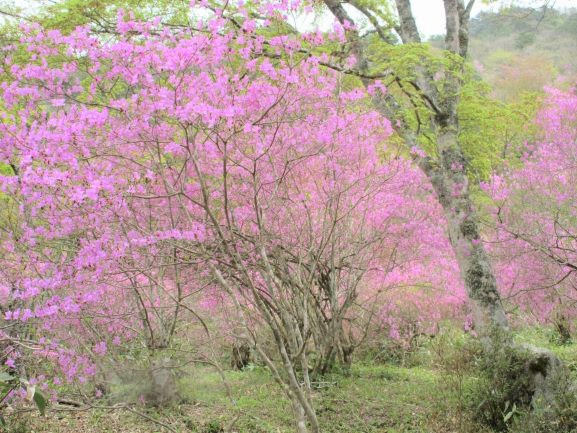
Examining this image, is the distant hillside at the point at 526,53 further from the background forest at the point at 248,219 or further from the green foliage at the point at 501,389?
the green foliage at the point at 501,389

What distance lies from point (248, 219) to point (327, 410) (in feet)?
8.28

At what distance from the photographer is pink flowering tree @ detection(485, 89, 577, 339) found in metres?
9.75

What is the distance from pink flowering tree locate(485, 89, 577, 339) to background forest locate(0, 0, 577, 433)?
82 millimetres

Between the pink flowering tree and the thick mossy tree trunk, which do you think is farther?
the pink flowering tree

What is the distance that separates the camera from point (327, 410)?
257 inches

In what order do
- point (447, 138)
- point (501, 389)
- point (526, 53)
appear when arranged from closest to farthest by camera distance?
point (501, 389)
point (447, 138)
point (526, 53)

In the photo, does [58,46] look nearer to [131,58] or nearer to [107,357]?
[131,58]

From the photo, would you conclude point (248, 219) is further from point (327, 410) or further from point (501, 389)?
point (501, 389)

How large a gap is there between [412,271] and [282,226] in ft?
15.7

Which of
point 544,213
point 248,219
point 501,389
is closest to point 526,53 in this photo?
point 544,213

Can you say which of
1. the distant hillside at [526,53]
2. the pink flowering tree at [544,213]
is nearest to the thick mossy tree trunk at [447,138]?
the pink flowering tree at [544,213]

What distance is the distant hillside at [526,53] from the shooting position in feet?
106

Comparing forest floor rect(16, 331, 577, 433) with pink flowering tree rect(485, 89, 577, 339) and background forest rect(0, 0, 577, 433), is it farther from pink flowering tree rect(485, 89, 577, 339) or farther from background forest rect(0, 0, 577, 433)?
pink flowering tree rect(485, 89, 577, 339)

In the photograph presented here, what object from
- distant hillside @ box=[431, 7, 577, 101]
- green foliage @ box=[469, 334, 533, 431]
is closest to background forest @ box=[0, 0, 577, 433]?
green foliage @ box=[469, 334, 533, 431]
